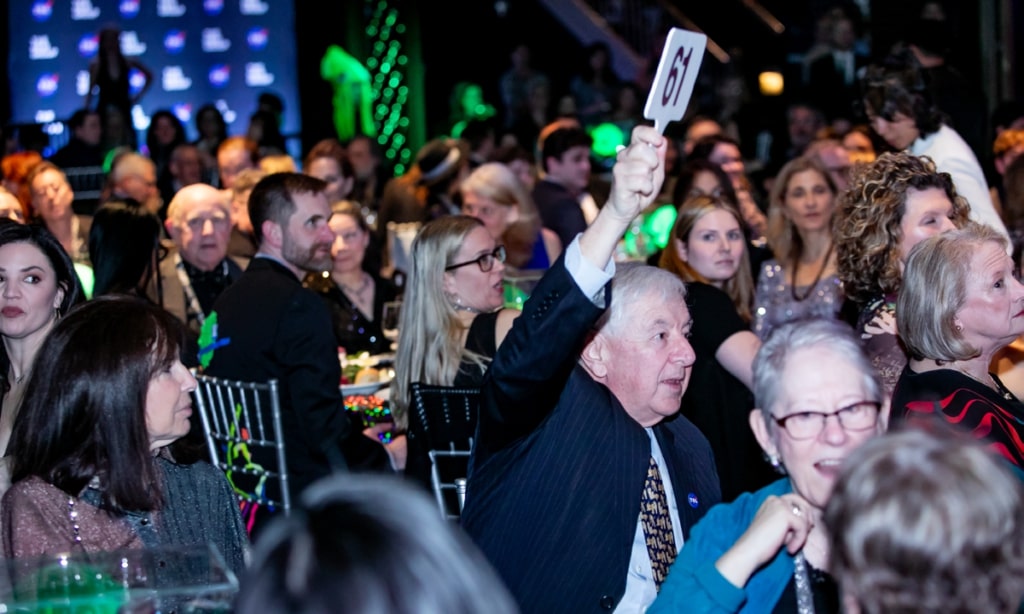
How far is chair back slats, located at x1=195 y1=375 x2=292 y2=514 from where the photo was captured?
14.3 feet

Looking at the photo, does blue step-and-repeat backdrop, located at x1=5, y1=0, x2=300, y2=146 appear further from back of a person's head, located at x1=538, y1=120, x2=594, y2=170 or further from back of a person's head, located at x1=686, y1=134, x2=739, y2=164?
back of a person's head, located at x1=686, y1=134, x2=739, y2=164

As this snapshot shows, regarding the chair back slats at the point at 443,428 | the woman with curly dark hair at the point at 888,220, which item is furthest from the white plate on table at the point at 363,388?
the woman with curly dark hair at the point at 888,220

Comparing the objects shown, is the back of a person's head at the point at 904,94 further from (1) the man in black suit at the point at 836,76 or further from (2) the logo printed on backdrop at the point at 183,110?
(2) the logo printed on backdrop at the point at 183,110

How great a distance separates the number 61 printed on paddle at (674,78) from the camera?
2707 millimetres

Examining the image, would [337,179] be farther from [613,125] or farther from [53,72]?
[53,72]

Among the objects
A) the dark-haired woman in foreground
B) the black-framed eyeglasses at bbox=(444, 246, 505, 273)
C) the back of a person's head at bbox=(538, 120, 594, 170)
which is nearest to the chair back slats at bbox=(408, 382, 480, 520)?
the black-framed eyeglasses at bbox=(444, 246, 505, 273)

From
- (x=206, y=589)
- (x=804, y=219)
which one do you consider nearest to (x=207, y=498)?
(x=206, y=589)

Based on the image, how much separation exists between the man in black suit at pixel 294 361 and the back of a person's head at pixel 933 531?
312 cm

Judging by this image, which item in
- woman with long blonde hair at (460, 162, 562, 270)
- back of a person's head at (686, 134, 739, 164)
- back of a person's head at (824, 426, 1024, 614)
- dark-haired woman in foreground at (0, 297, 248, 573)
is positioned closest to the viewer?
back of a person's head at (824, 426, 1024, 614)

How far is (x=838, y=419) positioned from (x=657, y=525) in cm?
60

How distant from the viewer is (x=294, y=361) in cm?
463

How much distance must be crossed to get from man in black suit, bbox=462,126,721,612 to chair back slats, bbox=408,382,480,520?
1.05 meters

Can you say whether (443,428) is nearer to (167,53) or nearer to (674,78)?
(674,78)

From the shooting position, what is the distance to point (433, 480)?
407cm
